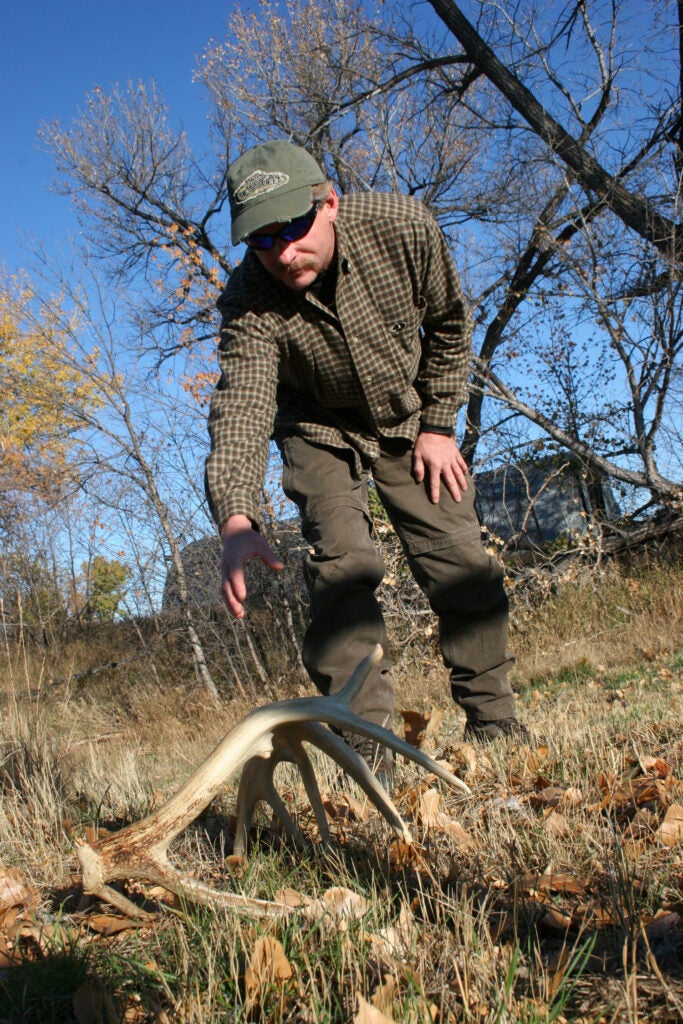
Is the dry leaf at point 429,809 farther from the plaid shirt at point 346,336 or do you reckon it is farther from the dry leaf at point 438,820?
the plaid shirt at point 346,336

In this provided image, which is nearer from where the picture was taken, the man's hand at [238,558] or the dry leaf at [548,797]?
the man's hand at [238,558]

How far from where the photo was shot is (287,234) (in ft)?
10.8

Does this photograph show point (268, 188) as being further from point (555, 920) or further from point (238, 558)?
point (555, 920)

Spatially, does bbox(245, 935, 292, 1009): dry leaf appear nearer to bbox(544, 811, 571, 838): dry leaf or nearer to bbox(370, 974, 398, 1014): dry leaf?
bbox(370, 974, 398, 1014): dry leaf

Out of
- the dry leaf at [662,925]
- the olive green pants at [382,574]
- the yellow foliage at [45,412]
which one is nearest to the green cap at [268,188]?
the olive green pants at [382,574]

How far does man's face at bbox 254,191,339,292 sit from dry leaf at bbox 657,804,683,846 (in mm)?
2354

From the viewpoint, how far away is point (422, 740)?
3719 millimetres

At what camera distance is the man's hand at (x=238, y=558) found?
2547 millimetres

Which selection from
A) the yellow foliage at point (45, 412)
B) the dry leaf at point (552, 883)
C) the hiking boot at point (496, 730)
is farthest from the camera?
the yellow foliage at point (45, 412)

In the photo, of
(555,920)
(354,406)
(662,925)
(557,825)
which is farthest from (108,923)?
(354,406)

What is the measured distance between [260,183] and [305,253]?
0.32m

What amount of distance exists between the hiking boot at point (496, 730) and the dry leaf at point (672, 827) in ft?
4.19

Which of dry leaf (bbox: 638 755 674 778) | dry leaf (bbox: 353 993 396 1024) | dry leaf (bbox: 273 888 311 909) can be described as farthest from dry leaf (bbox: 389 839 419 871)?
dry leaf (bbox: 638 755 674 778)

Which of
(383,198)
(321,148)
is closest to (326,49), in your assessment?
(321,148)
